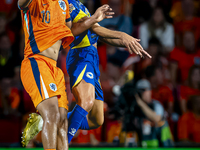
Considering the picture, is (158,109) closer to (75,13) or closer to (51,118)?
(75,13)

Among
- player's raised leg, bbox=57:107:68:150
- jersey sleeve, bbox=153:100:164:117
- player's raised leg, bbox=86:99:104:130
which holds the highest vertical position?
player's raised leg, bbox=57:107:68:150

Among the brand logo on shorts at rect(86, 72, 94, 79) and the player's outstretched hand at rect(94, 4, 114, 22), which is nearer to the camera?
the player's outstretched hand at rect(94, 4, 114, 22)

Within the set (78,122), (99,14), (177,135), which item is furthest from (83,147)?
(99,14)

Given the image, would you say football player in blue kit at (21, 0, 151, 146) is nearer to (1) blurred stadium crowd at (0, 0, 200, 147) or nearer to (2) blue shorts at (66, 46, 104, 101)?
(2) blue shorts at (66, 46, 104, 101)

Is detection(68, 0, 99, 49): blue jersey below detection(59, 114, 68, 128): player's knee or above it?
above

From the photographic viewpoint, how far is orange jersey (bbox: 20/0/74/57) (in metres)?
3.19

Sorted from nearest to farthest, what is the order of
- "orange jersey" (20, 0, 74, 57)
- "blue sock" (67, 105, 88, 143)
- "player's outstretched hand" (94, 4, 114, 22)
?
"orange jersey" (20, 0, 74, 57) → "player's outstretched hand" (94, 4, 114, 22) → "blue sock" (67, 105, 88, 143)

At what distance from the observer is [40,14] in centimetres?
321

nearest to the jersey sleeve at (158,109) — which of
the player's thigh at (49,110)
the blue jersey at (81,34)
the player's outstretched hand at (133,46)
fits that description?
the blue jersey at (81,34)

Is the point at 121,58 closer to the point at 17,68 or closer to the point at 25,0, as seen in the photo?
the point at 17,68

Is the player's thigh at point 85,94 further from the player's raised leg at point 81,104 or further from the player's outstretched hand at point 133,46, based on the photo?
the player's outstretched hand at point 133,46

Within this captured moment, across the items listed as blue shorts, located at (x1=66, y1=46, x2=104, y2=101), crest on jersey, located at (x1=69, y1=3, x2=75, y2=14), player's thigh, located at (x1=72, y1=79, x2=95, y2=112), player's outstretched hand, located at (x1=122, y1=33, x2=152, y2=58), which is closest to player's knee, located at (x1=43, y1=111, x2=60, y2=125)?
player's thigh, located at (x1=72, y1=79, x2=95, y2=112)

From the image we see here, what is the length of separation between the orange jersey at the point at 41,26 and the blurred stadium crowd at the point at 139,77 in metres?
2.53

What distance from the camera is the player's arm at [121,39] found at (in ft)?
10.7
